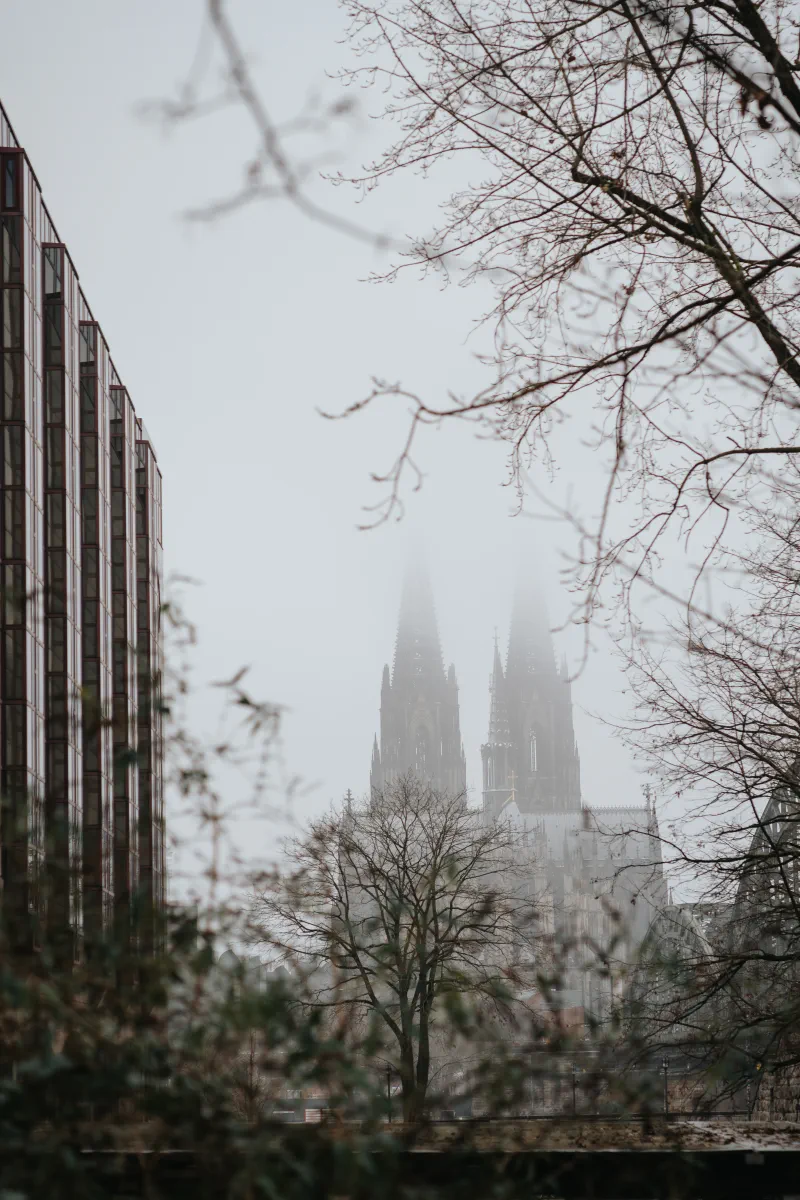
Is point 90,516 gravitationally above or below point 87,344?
below

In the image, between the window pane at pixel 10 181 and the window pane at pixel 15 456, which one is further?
the window pane at pixel 15 456

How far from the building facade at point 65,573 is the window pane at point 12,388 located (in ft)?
0.11

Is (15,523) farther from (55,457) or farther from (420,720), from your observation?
(420,720)

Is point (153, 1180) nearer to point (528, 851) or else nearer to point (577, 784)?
point (528, 851)

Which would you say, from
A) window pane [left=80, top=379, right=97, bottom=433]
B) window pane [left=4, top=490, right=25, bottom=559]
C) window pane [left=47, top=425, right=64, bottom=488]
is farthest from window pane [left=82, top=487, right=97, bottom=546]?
window pane [left=4, top=490, right=25, bottom=559]

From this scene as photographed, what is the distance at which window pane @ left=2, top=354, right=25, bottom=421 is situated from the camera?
30.7m

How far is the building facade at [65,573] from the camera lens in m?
2.68

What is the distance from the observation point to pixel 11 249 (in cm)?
3112

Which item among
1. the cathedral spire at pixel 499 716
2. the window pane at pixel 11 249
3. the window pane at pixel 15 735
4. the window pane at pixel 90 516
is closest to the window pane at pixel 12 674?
the window pane at pixel 15 735

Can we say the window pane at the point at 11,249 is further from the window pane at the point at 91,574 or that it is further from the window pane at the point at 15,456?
the window pane at the point at 91,574

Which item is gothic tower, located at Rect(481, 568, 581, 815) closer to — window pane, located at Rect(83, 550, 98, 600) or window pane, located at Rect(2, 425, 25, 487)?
window pane, located at Rect(83, 550, 98, 600)

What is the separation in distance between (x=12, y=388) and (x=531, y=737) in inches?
4272

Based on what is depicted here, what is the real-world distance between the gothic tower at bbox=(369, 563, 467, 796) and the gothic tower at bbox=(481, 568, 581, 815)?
7.98m

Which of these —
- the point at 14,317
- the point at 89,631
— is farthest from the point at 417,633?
the point at 14,317
